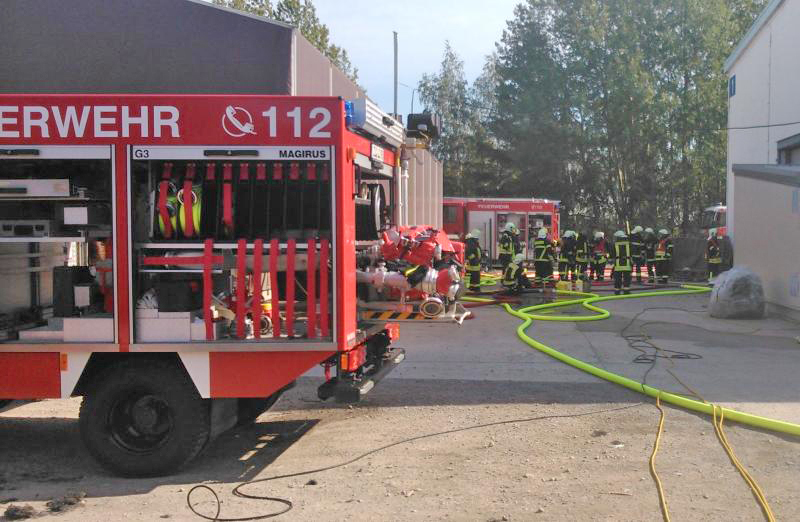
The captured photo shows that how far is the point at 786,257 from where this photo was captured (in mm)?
12461

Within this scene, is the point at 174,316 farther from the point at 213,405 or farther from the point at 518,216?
the point at 518,216

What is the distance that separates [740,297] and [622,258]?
15.3ft

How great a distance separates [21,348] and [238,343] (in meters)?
1.51

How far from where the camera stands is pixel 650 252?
68.0 ft

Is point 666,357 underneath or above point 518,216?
underneath

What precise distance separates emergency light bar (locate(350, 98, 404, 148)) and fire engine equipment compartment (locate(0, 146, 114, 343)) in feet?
5.63

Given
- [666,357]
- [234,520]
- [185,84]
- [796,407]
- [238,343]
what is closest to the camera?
[234,520]

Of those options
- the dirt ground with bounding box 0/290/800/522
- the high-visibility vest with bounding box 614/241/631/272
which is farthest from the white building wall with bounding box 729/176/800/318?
the dirt ground with bounding box 0/290/800/522

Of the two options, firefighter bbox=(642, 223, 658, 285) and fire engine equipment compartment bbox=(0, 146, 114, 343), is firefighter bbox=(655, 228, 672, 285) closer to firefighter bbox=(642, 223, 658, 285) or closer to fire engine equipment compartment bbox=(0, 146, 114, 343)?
firefighter bbox=(642, 223, 658, 285)

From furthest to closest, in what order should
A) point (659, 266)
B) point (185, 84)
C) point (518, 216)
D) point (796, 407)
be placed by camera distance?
point (518, 216), point (659, 266), point (185, 84), point (796, 407)

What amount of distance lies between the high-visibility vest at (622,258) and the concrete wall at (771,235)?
2.81 m

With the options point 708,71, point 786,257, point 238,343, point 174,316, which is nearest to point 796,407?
point 238,343

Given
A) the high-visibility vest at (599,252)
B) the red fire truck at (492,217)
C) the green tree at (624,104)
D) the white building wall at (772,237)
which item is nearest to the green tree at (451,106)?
the green tree at (624,104)

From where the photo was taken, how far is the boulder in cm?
1292
